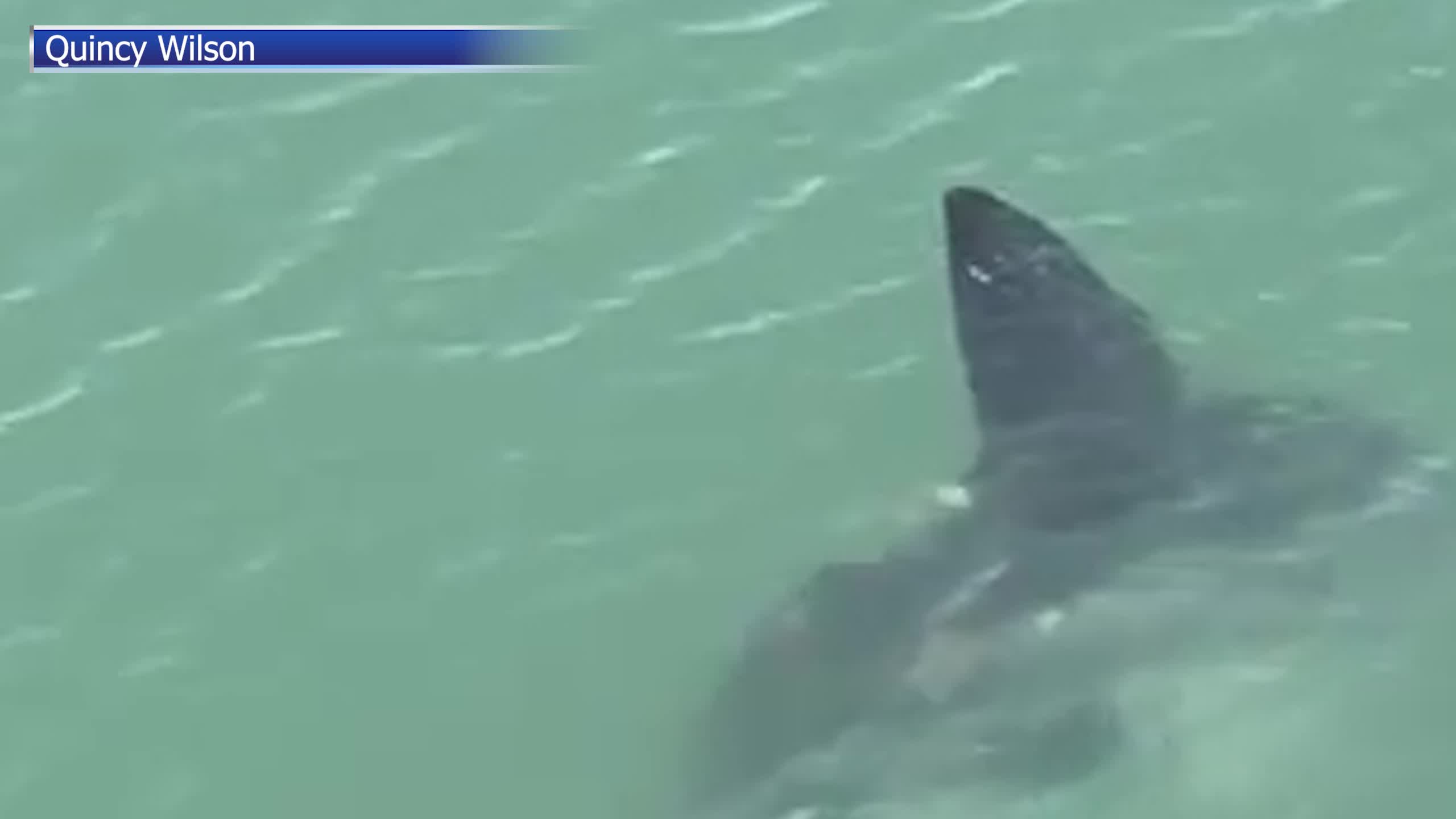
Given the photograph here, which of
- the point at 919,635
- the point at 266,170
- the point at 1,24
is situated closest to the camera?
the point at 919,635

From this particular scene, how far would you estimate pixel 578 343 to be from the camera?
68.1 feet

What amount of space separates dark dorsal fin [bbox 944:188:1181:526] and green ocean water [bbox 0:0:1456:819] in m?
0.73

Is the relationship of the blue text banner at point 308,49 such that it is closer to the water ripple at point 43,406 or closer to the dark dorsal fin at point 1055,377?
the water ripple at point 43,406

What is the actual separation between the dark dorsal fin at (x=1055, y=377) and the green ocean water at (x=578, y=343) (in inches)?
28.8

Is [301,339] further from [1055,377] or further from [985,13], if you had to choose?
[985,13]

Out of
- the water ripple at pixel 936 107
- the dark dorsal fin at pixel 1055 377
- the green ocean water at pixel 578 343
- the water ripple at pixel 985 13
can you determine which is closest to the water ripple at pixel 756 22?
the green ocean water at pixel 578 343

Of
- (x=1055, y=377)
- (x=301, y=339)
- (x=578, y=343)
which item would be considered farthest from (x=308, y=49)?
(x=1055, y=377)

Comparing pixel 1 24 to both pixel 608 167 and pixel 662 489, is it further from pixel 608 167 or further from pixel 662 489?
pixel 662 489

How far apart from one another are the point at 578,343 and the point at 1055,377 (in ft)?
11.9

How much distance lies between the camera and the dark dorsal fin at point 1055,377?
18625 millimetres

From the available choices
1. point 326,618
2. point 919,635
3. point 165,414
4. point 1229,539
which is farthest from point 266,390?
point 1229,539

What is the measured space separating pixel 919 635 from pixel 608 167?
5.55 metres

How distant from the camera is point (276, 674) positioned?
1875 centimetres

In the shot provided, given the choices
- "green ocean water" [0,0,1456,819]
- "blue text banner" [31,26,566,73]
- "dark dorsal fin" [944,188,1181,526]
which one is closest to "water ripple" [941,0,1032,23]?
"green ocean water" [0,0,1456,819]
